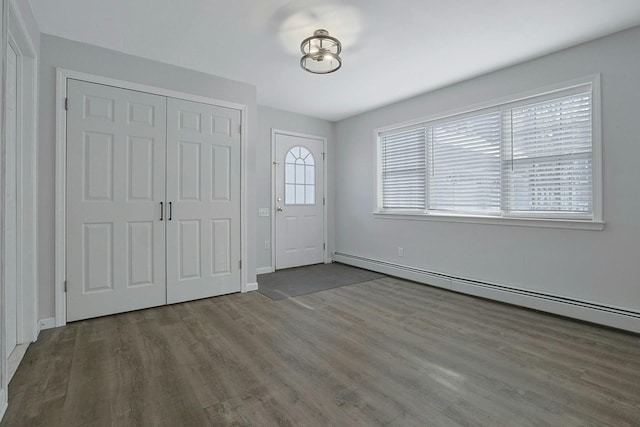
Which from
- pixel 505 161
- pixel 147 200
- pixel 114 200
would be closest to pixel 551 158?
pixel 505 161

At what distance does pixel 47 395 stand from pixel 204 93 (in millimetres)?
2953

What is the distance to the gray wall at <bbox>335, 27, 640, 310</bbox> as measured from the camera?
2.63 m

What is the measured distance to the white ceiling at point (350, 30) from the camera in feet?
7.71

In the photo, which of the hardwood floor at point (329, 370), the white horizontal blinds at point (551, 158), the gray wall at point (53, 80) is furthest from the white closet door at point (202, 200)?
the white horizontal blinds at point (551, 158)

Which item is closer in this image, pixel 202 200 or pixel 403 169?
pixel 202 200

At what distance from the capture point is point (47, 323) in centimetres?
270

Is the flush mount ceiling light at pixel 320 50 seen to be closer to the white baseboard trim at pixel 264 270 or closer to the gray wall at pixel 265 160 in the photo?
the gray wall at pixel 265 160

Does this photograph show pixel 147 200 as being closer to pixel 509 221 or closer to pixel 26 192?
pixel 26 192

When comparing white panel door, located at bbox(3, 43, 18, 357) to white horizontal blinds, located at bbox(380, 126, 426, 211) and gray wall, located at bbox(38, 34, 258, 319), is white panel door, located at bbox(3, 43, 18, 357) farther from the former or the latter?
white horizontal blinds, located at bbox(380, 126, 426, 211)

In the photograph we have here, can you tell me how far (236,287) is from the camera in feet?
12.5

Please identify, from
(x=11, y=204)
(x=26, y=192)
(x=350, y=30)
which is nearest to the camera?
(x=11, y=204)

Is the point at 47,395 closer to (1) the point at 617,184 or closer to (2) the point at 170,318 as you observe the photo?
(2) the point at 170,318

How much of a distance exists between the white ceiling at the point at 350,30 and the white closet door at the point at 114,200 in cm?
57

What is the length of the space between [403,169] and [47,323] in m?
4.34
